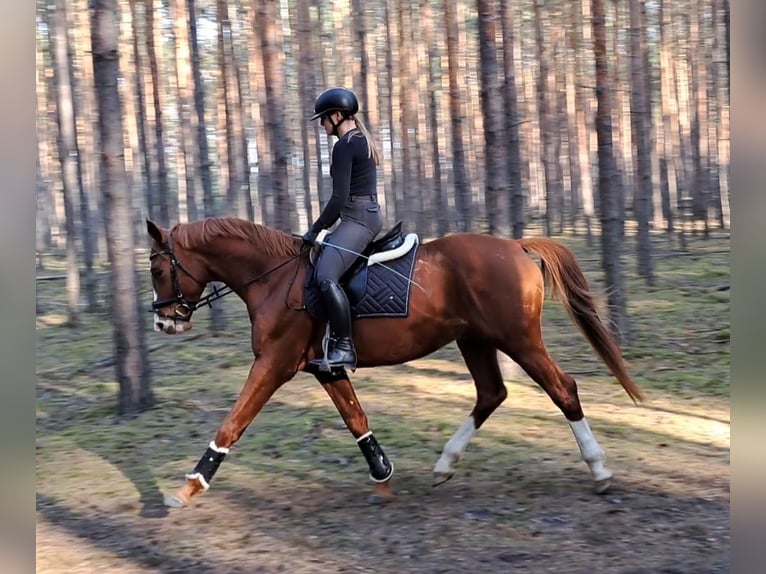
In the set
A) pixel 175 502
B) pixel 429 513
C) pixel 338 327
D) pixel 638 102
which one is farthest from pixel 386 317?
pixel 638 102

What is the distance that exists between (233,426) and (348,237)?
58.4 inches

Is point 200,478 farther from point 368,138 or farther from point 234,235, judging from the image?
point 368,138

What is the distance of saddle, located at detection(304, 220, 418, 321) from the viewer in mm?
5230

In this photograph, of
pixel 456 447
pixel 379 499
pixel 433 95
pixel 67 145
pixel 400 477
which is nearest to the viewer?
pixel 379 499

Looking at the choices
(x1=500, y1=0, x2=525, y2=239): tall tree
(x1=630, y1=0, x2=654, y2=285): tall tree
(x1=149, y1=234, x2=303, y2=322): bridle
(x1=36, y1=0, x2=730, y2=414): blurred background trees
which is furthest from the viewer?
(x1=630, y1=0, x2=654, y2=285): tall tree

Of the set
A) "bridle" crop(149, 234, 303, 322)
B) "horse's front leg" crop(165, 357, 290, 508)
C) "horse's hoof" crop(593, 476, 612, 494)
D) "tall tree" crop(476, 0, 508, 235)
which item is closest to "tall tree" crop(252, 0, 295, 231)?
"tall tree" crop(476, 0, 508, 235)

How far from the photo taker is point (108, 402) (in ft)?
27.7

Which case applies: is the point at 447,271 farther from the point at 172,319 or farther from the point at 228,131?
the point at 228,131

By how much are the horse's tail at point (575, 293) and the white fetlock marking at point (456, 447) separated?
109 cm

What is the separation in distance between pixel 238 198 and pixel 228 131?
288 cm

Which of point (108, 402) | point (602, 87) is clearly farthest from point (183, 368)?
point (602, 87)

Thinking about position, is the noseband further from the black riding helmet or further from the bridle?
the black riding helmet

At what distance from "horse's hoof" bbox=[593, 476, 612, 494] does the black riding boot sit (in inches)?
76.8

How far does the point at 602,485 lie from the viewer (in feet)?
17.7
